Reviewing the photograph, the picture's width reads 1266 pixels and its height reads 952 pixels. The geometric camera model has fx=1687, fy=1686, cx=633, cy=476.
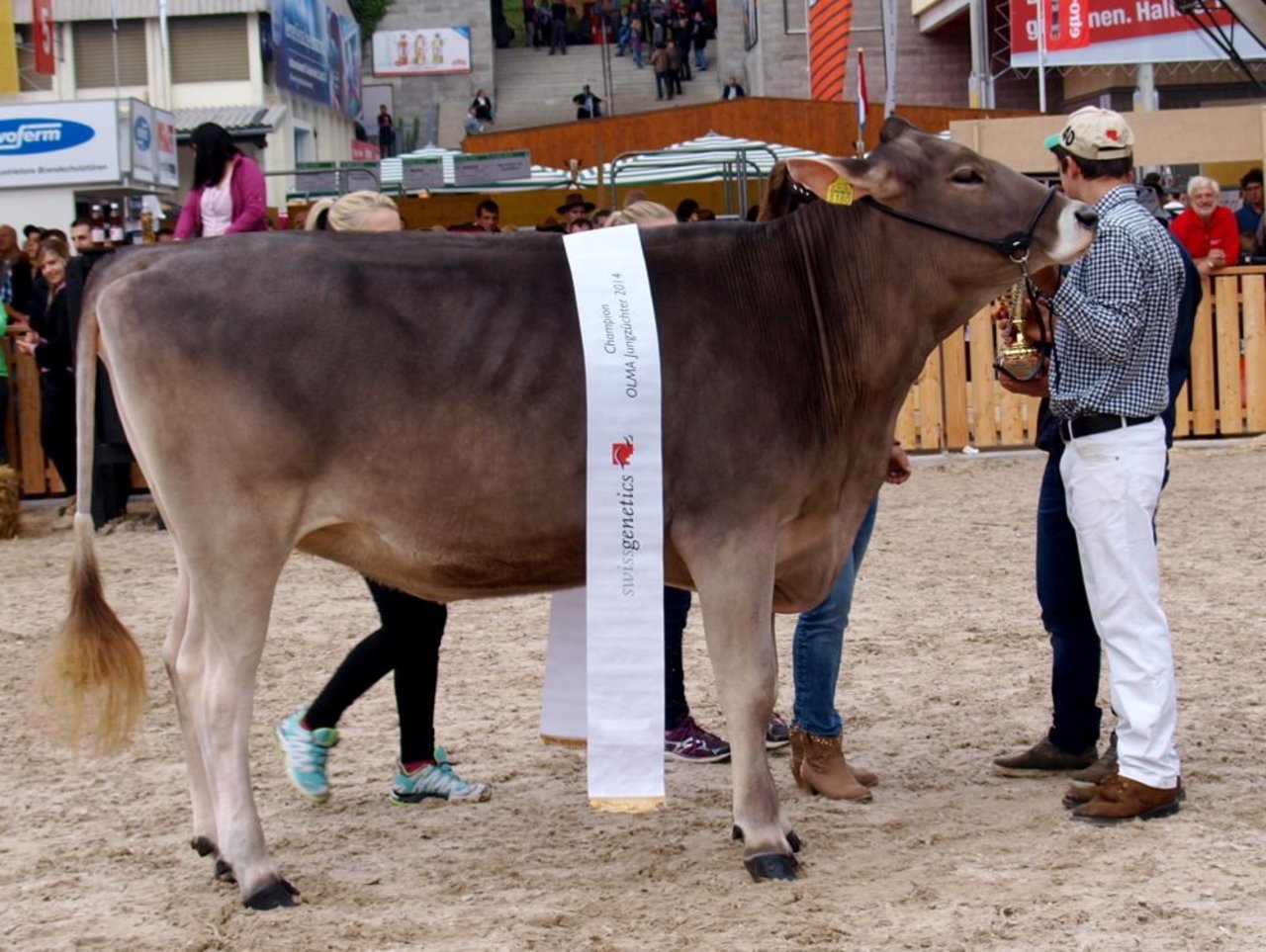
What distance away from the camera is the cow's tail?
17.2 ft

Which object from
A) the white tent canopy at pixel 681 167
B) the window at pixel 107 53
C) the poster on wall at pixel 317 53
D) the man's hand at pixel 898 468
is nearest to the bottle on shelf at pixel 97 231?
the white tent canopy at pixel 681 167

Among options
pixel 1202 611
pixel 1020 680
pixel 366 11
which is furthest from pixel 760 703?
pixel 366 11

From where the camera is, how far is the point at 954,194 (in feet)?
17.3

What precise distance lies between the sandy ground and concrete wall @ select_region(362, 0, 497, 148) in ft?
155

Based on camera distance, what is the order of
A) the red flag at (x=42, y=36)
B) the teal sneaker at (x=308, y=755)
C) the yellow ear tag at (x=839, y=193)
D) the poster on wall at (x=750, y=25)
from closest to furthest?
the yellow ear tag at (x=839, y=193) < the teal sneaker at (x=308, y=755) < the red flag at (x=42, y=36) < the poster on wall at (x=750, y=25)

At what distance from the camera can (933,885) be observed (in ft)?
16.0

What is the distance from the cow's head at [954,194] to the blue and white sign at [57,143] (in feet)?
79.2

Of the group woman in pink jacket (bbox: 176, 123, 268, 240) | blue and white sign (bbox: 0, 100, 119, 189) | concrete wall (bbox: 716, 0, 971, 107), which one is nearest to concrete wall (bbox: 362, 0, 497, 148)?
concrete wall (bbox: 716, 0, 971, 107)

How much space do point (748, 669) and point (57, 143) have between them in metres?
24.7

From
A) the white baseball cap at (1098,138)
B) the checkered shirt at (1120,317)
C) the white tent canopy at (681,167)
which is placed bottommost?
the checkered shirt at (1120,317)

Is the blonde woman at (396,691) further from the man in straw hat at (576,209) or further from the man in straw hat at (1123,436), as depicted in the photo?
the man in straw hat at (576,209)

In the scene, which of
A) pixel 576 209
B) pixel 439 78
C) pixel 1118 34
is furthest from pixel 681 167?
pixel 439 78

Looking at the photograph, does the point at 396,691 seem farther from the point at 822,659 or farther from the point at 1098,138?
the point at 1098,138

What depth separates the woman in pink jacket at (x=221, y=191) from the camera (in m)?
10.4
